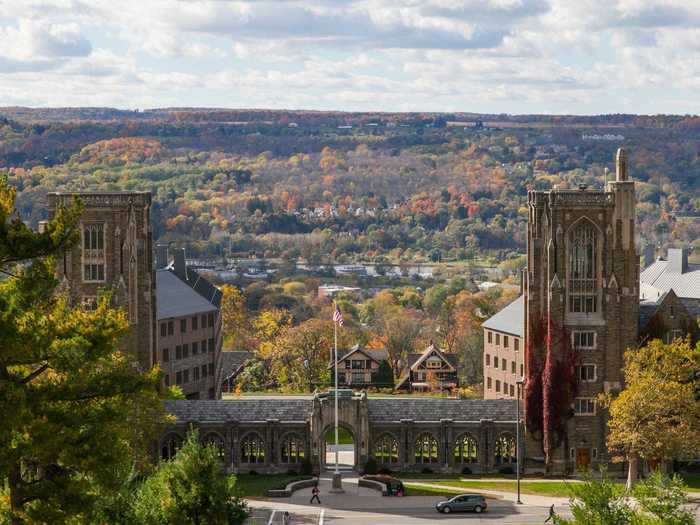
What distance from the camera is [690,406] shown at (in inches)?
3265

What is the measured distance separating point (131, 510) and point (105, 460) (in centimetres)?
771

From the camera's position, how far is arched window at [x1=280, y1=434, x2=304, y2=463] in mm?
89500

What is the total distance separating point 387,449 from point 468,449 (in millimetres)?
4942

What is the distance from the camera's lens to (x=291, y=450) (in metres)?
89.8

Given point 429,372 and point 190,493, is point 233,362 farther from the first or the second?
point 190,493

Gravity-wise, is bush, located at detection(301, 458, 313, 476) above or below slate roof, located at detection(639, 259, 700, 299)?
below

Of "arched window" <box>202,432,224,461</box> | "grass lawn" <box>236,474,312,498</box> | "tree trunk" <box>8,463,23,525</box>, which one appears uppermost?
"tree trunk" <box>8,463,23,525</box>

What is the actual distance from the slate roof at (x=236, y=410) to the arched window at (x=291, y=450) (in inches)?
45.6

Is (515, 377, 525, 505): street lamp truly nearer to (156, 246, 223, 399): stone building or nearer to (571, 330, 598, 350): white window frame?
(571, 330, 598, 350): white window frame

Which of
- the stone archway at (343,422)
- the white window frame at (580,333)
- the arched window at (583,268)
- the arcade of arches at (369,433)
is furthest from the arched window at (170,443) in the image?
the arched window at (583,268)

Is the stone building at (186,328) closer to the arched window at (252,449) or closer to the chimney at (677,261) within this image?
the arched window at (252,449)

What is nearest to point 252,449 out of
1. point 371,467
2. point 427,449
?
point 371,467

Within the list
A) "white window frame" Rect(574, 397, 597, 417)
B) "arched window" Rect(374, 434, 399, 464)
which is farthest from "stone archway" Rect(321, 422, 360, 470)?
"white window frame" Rect(574, 397, 597, 417)

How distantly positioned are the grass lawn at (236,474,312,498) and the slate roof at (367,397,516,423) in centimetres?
646
